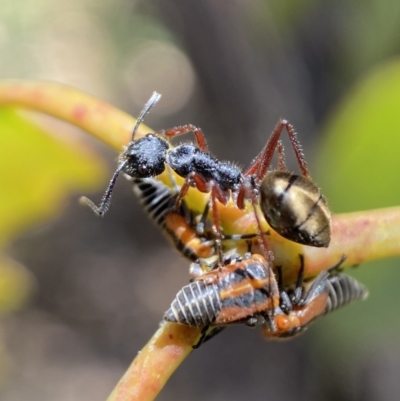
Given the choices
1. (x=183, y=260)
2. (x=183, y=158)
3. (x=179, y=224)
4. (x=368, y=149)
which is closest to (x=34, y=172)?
(x=183, y=158)

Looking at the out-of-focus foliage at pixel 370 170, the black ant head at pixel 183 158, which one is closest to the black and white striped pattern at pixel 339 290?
the black ant head at pixel 183 158

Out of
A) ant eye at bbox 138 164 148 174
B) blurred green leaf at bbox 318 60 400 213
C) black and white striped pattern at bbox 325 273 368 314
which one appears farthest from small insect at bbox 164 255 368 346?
blurred green leaf at bbox 318 60 400 213

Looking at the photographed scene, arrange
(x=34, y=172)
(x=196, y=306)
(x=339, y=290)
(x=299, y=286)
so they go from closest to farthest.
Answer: (x=196, y=306), (x=299, y=286), (x=339, y=290), (x=34, y=172)

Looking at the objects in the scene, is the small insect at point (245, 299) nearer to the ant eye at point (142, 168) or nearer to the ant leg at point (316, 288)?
the ant leg at point (316, 288)

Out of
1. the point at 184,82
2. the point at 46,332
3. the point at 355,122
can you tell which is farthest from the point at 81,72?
the point at 355,122

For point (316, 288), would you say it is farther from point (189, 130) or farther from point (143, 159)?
point (189, 130)

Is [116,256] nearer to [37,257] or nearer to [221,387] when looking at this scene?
[37,257]

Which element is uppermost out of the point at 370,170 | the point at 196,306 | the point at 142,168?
the point at 370,170

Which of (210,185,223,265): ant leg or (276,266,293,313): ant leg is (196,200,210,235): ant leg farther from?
(276,266,293,313): ant leg
